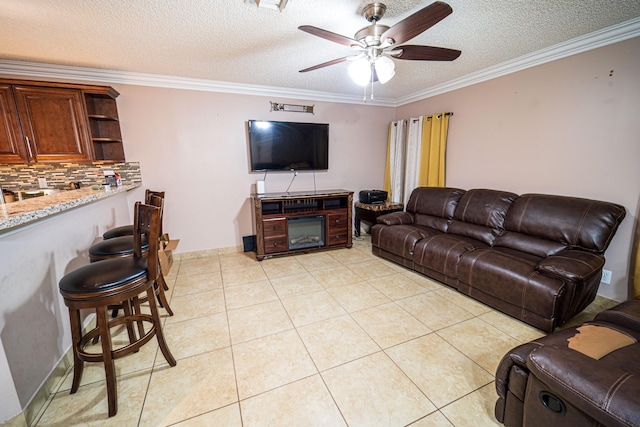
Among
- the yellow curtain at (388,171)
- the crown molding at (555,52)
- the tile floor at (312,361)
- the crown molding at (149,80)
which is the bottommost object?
the tile floor at (312,361)

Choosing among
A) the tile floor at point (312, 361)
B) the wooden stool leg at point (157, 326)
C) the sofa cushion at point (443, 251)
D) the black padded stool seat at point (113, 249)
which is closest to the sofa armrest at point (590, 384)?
the tile floor at point (312, 361)

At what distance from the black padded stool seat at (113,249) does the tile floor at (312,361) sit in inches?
27.5

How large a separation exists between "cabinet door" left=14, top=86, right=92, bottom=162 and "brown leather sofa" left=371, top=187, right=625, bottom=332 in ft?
11.9

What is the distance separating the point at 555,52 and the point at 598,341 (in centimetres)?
264

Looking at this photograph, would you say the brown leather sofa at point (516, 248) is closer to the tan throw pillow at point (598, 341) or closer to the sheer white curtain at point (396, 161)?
the tan throw pillow at point (598, 341)

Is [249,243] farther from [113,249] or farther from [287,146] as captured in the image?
[113,249]

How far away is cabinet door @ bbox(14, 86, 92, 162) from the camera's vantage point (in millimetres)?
2475

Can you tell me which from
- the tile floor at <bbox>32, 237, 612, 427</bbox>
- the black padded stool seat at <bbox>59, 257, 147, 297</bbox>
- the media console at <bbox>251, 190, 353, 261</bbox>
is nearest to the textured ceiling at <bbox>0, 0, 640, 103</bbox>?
the media console at <bbox>251, 190, 353, 261</bbox>

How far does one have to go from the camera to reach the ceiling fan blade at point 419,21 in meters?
1.27

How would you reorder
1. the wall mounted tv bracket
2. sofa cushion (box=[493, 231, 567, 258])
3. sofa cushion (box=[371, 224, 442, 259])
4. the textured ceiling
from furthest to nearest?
1. the wall mounted tv bracket
2. sofa cushion (box=[371, 224, 442, 259])
3. sofa cushion (box=[493, 231, 567, 258])
4. the textured ceiling

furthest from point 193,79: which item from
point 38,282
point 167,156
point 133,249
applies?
point 38,282

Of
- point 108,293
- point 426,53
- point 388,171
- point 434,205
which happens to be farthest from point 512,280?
point 388,171

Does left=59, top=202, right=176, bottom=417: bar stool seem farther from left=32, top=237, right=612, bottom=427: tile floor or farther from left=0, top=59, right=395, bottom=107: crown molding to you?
left=0, top=59, right=395, bottom=107: crown molding

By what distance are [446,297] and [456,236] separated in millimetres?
760
